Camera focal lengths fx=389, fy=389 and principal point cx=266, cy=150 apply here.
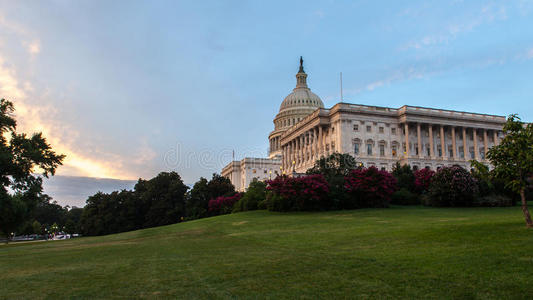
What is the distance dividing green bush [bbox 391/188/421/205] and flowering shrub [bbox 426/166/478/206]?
5.34 metres

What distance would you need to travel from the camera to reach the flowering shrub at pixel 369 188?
1896 inches

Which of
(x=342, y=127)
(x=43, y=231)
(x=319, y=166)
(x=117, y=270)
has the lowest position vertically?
(x=43, y=231)

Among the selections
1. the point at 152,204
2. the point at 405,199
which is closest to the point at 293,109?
the point at 152,204

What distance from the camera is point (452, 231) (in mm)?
17938

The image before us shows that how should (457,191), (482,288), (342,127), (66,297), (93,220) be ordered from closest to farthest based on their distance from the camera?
(482,288), (66,297), (457,191), (342,127), (93,220)

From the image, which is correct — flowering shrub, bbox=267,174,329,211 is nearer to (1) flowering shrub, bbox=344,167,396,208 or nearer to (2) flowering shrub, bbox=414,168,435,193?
(1) flowering shrub, bbox=344,167,396,208

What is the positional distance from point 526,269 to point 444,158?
80.2 meters

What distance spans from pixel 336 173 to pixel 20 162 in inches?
1583

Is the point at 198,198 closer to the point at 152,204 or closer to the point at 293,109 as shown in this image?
the point at 152,204

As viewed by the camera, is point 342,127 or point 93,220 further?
point 93,220

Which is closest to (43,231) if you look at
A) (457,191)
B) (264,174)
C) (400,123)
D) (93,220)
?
(93,220)

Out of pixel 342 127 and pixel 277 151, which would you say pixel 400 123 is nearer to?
pixel 342 127

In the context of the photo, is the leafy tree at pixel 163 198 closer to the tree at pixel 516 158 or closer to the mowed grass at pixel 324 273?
the mowed grass at pixel 324 273

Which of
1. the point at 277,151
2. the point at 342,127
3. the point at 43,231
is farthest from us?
the point at 277,151
